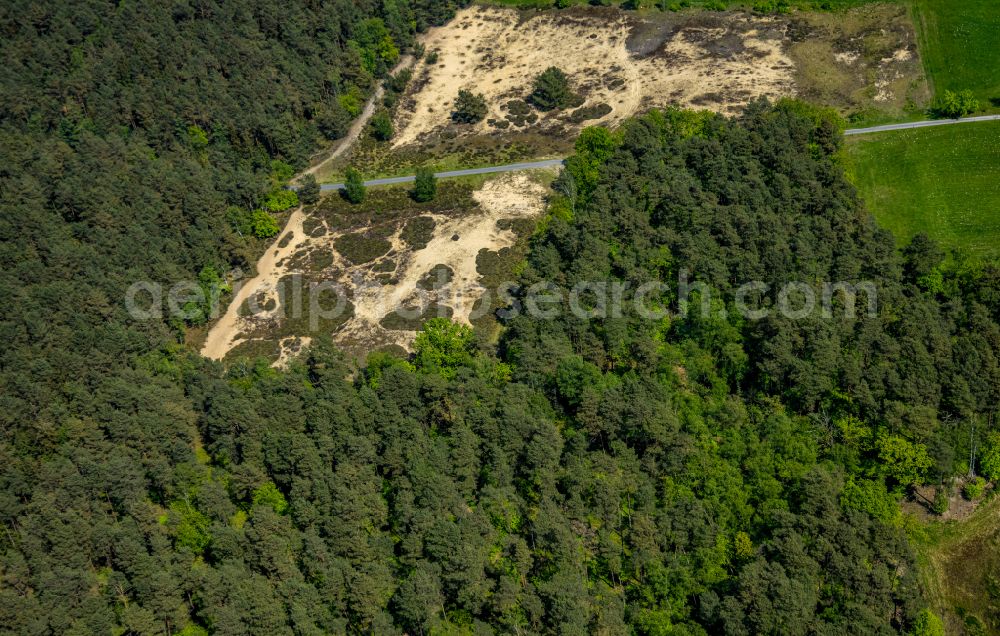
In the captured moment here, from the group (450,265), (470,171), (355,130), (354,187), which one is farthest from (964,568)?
(355,130)

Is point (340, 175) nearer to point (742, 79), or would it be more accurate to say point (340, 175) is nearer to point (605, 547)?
point (742, 79)

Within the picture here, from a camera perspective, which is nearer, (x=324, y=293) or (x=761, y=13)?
(x=324, y=293)

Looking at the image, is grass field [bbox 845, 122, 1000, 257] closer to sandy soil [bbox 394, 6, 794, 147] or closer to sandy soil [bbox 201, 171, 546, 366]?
sandy soil [bbox 394, 6, 794, 147]

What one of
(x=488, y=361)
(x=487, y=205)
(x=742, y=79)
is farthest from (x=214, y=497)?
(x=742, y=79)

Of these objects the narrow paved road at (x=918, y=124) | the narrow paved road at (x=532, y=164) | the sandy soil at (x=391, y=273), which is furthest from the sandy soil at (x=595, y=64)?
the sandy soil at (x=391, y=273)

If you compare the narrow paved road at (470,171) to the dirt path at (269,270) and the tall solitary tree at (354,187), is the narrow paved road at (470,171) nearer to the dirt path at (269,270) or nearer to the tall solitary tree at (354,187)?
the tall solitary tree at (354,187)

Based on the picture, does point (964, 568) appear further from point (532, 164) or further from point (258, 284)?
point (258, 284)
